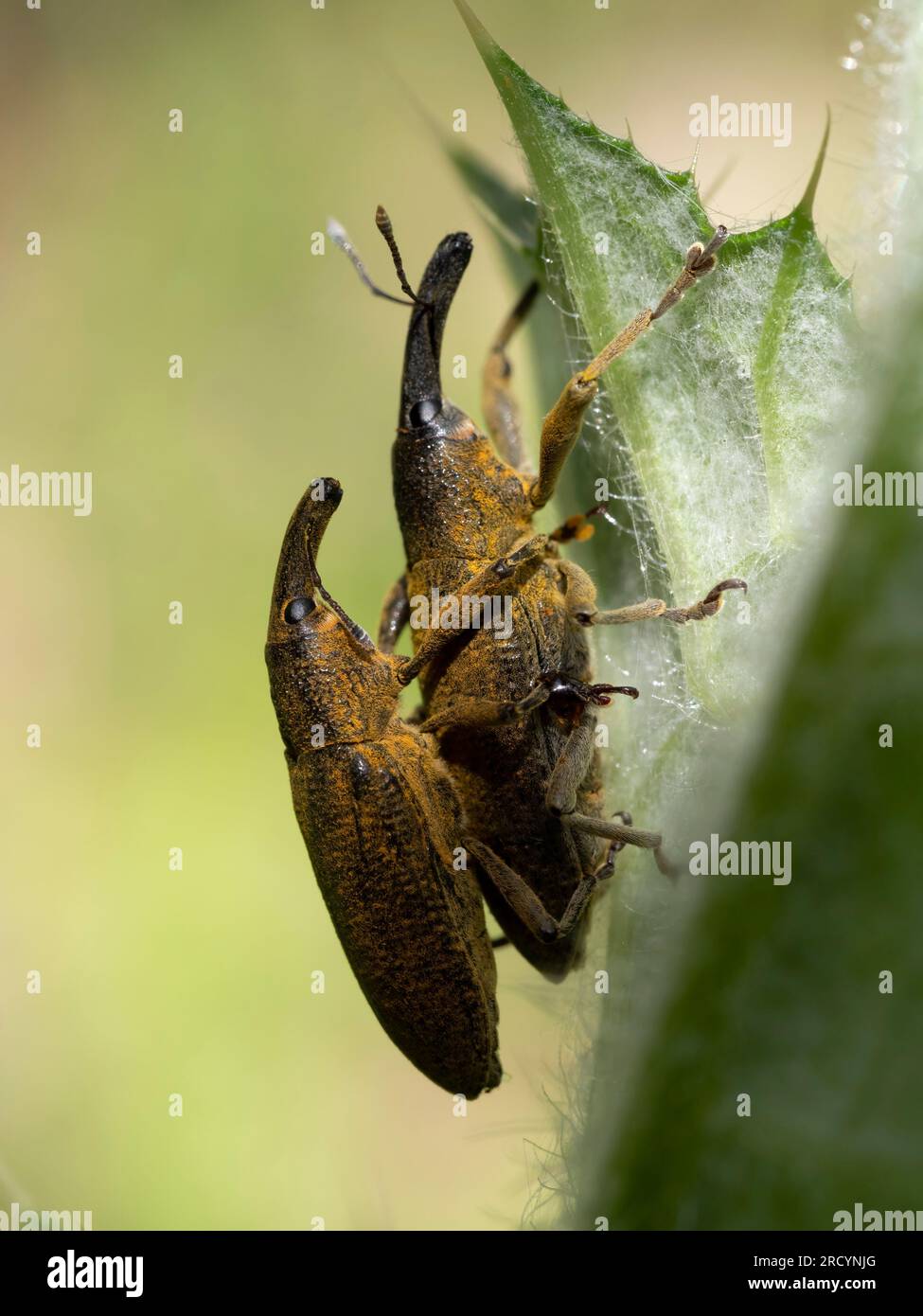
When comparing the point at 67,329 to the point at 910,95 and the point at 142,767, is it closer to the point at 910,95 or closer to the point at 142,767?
the point at 142,767

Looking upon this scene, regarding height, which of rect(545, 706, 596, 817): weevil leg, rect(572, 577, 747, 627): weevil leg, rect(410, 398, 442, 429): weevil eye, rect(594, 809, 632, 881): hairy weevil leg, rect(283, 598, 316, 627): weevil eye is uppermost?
rect(410, 398, 442, 429): weevil eye

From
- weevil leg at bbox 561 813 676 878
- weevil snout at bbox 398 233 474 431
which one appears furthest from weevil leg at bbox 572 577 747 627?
weevil snout at bbox 398 233 474 431

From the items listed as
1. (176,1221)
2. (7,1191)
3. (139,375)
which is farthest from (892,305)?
(139,375)

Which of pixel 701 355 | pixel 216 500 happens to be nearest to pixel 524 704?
pixel 701 355

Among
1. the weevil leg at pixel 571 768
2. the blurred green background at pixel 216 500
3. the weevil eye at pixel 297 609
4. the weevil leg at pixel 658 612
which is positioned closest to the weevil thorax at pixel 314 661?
the weevil eye at pixel 297 609

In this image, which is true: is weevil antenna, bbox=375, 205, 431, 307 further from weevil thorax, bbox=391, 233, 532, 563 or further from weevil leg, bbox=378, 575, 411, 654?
weevil leg, bbox=378, 575, 411, 654
